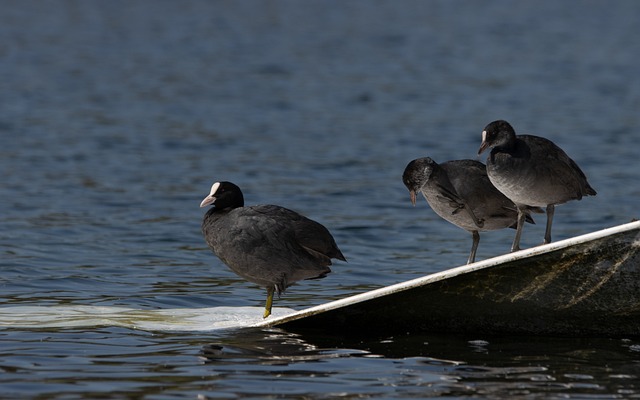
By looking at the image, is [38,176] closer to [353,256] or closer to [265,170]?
[265,170]

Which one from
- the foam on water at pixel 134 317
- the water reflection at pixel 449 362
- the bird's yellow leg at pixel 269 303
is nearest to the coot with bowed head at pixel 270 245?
the bird's yellow leg at pixel 269 303

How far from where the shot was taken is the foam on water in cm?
1023

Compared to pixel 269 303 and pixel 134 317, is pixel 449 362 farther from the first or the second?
pixel 134 317

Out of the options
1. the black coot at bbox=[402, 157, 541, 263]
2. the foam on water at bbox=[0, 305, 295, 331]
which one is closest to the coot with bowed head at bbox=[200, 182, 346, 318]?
the foam on water at bbox=[0, 305, 295, 331]

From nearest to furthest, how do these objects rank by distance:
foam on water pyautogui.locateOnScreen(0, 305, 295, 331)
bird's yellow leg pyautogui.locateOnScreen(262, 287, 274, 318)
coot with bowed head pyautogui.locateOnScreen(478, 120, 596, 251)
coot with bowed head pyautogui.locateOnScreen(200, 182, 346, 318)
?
coot with bowed head pyautogui.locateOnScreen(478, 120, 596, 251)
coot with bowed head pyautogui.locateOnScreen(200, 182, 346, 318)
foam on water pyautogui.locateOnScreen(0, 305, 295, 331)
bird's yellow leg pyautogui.locateOnScreen(262, 287, 274, 318)

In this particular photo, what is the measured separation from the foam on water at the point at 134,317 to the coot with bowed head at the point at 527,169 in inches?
81.6

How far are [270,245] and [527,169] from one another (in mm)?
2026

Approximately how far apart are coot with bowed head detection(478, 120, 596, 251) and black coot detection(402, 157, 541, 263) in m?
0.40

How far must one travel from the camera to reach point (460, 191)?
33.6ft

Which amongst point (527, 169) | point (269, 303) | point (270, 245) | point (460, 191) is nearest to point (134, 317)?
point (269, 303)

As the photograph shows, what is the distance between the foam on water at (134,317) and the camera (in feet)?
33.6

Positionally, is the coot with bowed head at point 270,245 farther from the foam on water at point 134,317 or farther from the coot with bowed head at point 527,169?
the coot with bowed head at point 527,169

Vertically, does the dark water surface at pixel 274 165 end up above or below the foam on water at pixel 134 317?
above

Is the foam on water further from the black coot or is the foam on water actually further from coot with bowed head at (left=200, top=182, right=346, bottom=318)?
the black coot
